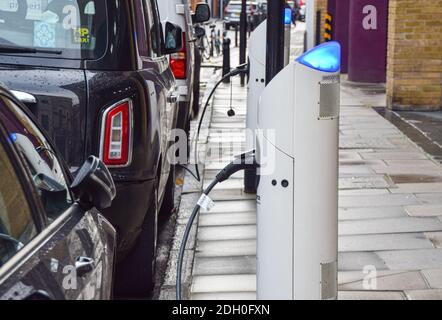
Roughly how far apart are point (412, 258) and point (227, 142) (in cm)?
616

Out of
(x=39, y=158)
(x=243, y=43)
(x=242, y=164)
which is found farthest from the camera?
(x=243, y=43)

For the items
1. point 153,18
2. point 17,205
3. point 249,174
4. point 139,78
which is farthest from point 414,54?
point 17,205

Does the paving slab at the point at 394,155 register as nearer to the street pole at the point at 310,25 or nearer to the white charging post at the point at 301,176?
the white charging post at the point at 301,176

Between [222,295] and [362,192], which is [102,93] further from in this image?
[362,192]

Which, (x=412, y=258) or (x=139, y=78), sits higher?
(x=139, y=78)

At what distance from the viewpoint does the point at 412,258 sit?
7234 mm

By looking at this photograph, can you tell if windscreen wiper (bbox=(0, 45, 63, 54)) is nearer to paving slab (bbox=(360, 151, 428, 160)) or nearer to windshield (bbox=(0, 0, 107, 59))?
windshield (bbox=(0, 0, 107, 59))

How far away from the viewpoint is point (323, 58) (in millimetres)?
4746

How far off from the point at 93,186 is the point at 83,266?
0.59m

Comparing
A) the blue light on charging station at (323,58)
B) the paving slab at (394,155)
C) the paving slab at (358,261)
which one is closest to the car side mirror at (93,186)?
the blue light on charging station at (323,58)

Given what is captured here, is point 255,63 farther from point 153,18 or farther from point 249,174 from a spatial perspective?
point 153,18

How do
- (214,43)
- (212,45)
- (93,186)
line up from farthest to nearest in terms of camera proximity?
1. (214,43)
2. (212,45)
3. (93,186)

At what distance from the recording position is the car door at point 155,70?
6.60m

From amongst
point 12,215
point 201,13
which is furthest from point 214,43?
point 12,215
